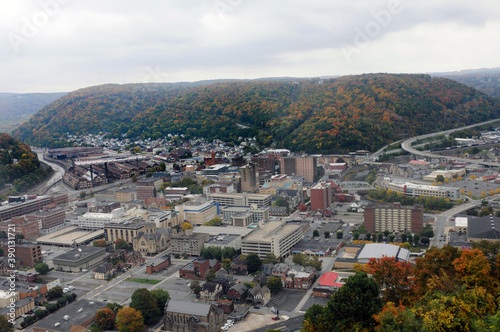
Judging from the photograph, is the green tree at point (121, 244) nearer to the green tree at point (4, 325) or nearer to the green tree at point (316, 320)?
the green tree at point (4, 325)

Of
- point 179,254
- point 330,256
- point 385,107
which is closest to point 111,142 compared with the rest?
point 385,107

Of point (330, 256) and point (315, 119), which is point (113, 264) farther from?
point (315, 119)

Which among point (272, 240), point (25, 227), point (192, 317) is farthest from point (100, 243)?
point (192, 317)

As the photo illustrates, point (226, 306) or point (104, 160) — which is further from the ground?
point (104, 160)

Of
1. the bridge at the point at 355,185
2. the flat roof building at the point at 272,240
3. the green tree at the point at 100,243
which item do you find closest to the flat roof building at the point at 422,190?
the bridge at the point at 355,185

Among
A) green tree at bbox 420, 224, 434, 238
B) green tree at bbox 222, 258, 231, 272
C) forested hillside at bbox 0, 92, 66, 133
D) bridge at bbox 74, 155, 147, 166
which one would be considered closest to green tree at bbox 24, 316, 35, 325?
green tree at bbox 222, 258, 231, 272

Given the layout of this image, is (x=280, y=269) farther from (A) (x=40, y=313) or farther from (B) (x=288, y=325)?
(A) (x=40, y=313)
